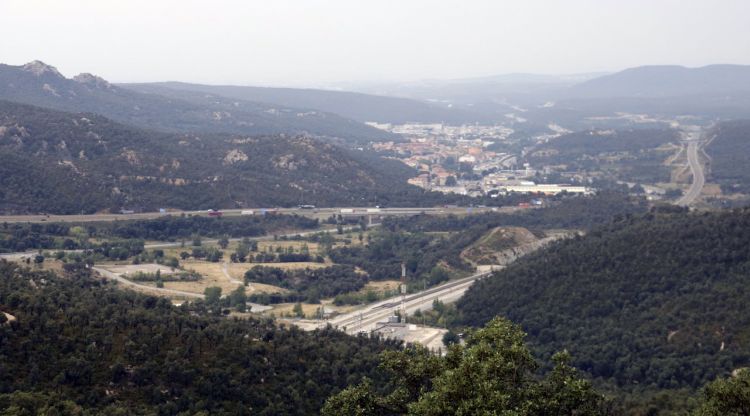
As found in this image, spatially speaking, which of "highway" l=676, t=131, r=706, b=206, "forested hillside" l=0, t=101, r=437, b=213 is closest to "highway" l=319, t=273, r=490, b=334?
"forested hillside" l=0, t=101, r=437, b=213

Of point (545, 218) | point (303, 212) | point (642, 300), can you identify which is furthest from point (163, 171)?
point (642, 300)

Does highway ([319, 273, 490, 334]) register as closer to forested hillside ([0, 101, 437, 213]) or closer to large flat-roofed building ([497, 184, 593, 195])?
forested hillside ([0, 101, 437, 213])

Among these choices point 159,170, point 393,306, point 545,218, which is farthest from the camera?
point 159,170

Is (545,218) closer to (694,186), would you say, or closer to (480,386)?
(694,186)

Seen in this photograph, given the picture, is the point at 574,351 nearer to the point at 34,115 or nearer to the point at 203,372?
the point at 203,372

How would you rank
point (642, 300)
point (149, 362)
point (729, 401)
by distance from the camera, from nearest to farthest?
point (729, 401) < point (149, 362) < point (642, 300)

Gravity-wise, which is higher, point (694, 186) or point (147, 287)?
point (147, 287)

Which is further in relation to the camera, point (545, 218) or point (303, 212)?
point (303, 212)

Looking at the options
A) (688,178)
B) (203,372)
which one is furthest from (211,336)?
(688,178)
